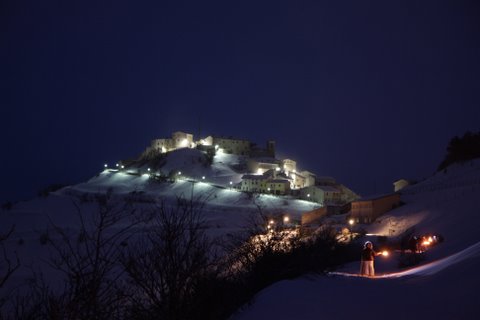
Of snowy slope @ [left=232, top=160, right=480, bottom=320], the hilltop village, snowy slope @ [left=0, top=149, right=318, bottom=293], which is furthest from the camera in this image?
the hilltop village

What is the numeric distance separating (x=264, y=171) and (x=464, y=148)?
39687 mm

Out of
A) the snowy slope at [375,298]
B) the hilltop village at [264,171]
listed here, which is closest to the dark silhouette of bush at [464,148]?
the hilltop village at [264,171]

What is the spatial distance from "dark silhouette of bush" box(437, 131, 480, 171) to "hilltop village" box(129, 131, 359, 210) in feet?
42.9

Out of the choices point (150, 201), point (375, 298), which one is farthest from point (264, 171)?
point (375, 298)

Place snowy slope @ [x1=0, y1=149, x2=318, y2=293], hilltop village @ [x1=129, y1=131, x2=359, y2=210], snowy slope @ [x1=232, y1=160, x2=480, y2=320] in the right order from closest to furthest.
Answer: snowy slope @ [x1=232, y1=160, x2=480, y2=320] → snowy slope @ [x1=0, y1=149, x2=318, y2=293] → hilltop village @ [x1=129, y1=131, x2=359, y2=210]

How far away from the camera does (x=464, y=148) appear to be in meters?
37.3

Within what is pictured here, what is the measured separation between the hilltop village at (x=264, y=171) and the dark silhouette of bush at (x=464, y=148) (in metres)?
13.1

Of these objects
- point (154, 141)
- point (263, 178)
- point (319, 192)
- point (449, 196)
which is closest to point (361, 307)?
point (449, 196)

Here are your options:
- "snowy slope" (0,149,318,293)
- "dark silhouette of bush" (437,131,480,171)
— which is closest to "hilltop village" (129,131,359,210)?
"snowy slope" (0,149,318,293)

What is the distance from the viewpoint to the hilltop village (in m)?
58.5

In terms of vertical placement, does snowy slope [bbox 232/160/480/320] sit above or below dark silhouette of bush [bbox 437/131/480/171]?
below

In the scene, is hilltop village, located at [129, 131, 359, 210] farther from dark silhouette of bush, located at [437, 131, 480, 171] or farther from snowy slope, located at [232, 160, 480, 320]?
snowy slope, located at [232, 160, 480, 320]

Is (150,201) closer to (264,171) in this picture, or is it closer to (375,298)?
(264,171)

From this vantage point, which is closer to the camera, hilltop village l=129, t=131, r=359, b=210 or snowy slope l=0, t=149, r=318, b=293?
snowy slope l=0, t=149, r=318, b=293
